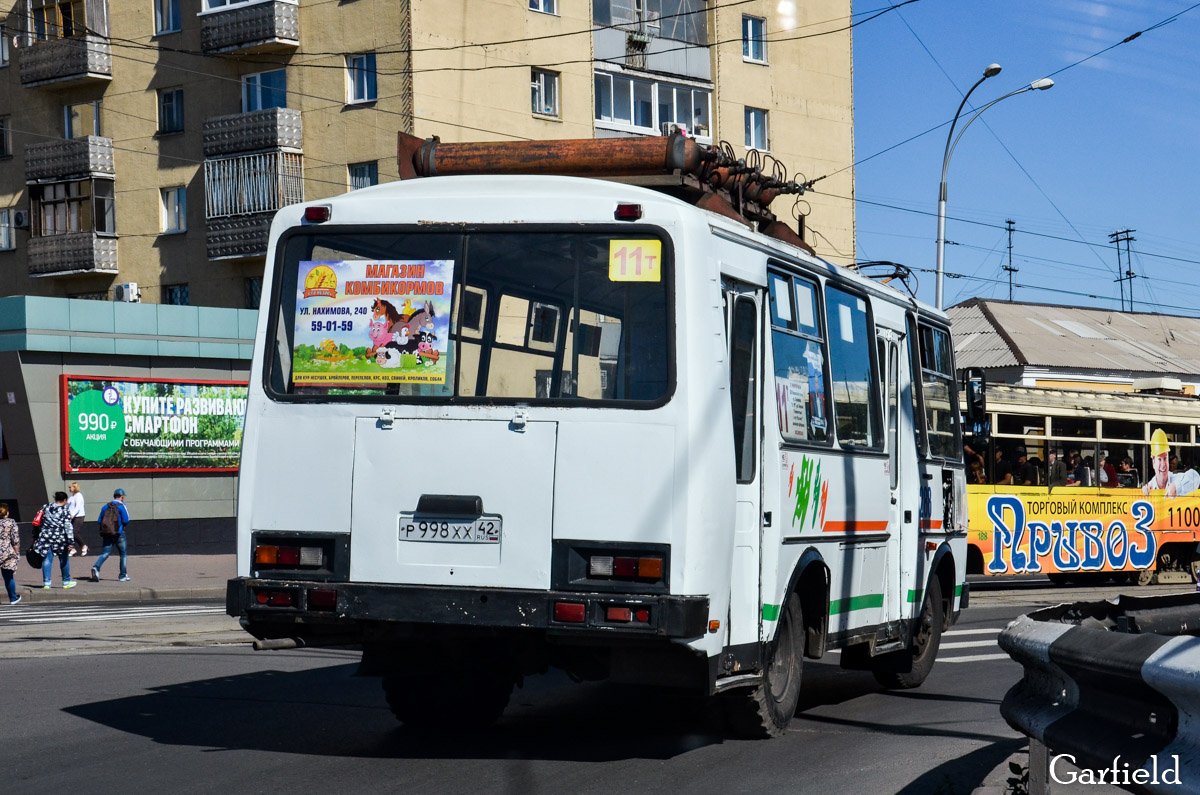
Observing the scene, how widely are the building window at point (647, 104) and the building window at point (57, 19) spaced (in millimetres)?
14181

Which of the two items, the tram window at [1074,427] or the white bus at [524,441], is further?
the tram window at [1074,427]

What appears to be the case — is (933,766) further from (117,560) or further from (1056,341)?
(1056,341)

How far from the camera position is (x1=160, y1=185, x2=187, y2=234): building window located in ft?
129

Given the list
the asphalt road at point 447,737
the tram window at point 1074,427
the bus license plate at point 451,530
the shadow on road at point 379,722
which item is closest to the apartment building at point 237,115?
the tram window at point 1074,427

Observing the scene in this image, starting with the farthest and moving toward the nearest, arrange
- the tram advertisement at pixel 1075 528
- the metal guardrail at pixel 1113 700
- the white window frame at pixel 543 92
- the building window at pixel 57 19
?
the building window at pixel 57 19 → the white window frame at pixel 543 92 → the tram advertisement at pixel 1075 528 → the metal guardrail at pixel 1113 700

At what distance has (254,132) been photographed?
37.5 meters

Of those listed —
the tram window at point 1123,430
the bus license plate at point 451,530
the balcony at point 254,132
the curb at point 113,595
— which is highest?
the balcony at point 254,132

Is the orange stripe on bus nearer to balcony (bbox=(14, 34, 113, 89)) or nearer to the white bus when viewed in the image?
the white bus

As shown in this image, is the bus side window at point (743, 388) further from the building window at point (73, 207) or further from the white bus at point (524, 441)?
the building window at point (73, 207)

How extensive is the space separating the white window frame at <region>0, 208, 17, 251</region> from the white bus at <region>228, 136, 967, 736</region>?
124 feet

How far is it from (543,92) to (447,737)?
3209cm

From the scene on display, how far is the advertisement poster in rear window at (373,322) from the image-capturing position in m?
7.43

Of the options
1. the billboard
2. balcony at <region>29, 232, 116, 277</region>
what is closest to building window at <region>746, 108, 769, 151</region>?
the billboard

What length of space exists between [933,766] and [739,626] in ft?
4.06
